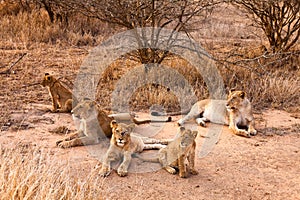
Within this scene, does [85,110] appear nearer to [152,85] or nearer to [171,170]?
[171,170]

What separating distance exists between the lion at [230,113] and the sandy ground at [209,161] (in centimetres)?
13

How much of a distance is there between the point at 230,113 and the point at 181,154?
2215 millimetres

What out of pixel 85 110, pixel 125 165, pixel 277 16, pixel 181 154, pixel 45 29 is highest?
pixel 277 16

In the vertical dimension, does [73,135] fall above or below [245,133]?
above

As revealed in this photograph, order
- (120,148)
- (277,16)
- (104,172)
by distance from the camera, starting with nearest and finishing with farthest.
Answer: (104,172)
(120,148)
(277,16)

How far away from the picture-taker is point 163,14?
8781 mm

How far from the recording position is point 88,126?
6.21 m

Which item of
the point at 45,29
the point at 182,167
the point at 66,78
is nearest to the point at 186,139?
the point at 182,167

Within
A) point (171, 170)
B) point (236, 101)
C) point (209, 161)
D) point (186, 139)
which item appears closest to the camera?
point (186, 139)

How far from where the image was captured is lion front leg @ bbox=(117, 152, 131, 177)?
17.4ft

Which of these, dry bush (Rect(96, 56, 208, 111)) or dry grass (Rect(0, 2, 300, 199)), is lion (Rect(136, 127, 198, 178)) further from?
dry bush (Rect(96, 56, 208, 111))

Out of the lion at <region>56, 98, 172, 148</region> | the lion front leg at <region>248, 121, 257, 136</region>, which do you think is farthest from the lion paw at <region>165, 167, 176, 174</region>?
the lion front leg at <region>248, 121, 257, 136</region>

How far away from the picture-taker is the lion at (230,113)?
7.04 meters

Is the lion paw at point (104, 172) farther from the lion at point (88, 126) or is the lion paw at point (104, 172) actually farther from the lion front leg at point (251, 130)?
the lion front leg at point (251, 130)
